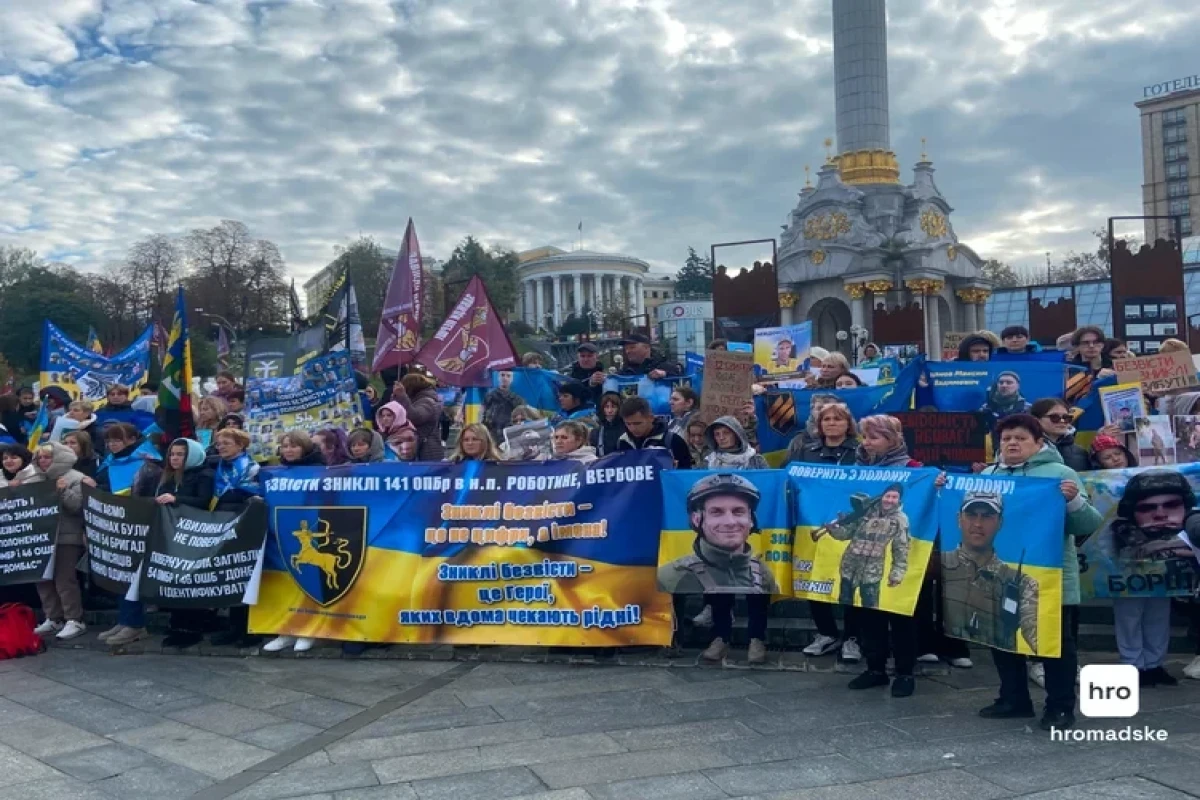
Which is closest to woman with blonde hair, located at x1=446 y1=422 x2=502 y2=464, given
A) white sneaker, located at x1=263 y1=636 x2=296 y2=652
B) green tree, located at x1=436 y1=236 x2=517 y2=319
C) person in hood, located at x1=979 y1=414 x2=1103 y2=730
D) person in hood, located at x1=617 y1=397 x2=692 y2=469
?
person in hood, located at x1=617 y1=397 x2=692 y2=469

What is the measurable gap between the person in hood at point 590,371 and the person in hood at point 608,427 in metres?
1.81

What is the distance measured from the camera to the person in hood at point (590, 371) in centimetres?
1061

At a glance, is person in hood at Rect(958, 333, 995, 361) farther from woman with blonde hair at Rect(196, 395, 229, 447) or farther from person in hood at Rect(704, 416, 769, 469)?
woman with blonde hair at Rect(196, 395, 229, 447)

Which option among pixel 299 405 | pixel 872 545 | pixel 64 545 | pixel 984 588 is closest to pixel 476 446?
pixel 872 545

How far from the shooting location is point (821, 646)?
262 inches

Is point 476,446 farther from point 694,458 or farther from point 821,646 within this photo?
point 821,646

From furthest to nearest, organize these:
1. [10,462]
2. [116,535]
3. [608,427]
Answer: [10,462] → [608,427] → [116,535]

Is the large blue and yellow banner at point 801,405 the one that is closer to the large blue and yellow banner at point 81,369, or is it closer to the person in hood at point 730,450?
the person in hood at point 730,450

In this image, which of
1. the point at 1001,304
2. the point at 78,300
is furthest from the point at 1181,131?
the point at 78,300

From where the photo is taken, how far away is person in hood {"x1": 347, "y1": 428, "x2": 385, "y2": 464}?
794cm

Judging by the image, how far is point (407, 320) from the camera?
11.6 metres

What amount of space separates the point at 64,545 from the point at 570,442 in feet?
14.5

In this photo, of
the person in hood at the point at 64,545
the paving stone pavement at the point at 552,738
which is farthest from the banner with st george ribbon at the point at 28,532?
the paving stone pavement at the point at 552,738

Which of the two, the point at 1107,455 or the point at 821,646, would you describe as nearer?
Result: the point at 1107,455
